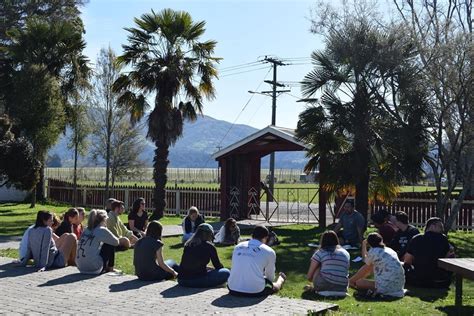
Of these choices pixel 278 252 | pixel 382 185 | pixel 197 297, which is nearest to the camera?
pixel 197 297

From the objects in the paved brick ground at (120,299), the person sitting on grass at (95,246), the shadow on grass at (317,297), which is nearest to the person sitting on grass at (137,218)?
the person sitting on grass at (95,246)

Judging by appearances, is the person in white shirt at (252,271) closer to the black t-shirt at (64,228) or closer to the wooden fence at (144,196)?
the black t-shirt at (64,228)

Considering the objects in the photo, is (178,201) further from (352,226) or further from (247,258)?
(247,258)

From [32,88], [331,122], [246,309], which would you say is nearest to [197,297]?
[246,309]

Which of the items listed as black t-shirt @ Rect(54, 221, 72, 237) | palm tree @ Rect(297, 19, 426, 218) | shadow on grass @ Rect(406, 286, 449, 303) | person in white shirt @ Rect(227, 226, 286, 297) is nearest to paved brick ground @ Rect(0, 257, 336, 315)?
person in white shirt @ Rect(227, 226, 286, 297)

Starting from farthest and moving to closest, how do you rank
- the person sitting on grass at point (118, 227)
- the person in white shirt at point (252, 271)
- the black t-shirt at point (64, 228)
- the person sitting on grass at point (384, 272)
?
the person sitting on grass at point (118, 227), the black t-shirt at point (64, 228), the person sitting on grass at point (384, 272), the person in white shirt at point (252, 271)

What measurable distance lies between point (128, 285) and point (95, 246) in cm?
124

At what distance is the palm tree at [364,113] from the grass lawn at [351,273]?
2381mm

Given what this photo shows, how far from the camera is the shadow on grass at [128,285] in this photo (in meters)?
9.16

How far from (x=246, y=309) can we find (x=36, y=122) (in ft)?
61.0

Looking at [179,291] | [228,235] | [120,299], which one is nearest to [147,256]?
[179,291]

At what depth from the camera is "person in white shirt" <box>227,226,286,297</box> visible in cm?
847

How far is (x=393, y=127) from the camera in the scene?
693 inches

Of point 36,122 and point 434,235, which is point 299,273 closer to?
point 434,235
